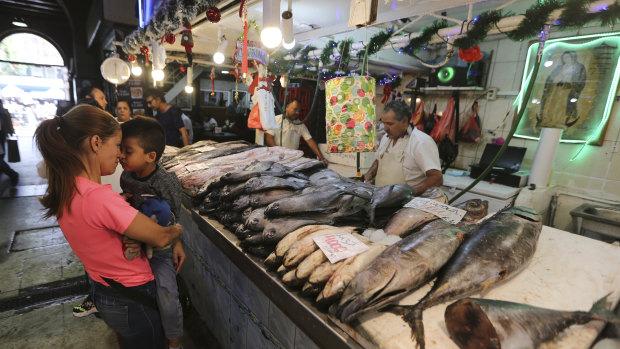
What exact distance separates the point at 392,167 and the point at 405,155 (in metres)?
0.25

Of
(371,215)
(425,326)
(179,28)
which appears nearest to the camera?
(425,326)

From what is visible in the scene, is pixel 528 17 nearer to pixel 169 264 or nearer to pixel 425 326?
pixel 425 326

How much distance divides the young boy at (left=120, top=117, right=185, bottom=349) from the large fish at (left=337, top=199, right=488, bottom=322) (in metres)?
1.30

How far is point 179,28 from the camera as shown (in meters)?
4.26

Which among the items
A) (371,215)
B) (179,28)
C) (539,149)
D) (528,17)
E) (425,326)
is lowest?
(425,326)

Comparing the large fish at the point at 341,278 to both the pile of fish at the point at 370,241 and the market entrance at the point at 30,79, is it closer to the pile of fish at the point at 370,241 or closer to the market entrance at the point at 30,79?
the pile of fish at the point at 370,241

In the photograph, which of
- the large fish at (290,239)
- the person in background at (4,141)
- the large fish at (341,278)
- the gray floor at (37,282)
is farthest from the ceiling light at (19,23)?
the large fish at (341,278)

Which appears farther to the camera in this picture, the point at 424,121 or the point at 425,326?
the point at 424,121

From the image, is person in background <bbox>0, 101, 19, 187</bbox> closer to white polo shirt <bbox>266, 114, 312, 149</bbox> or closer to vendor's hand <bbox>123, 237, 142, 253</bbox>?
white polo shirt <bbox>266, 114, 312, 149</bbox>

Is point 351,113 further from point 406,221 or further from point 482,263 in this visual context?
point 482,263

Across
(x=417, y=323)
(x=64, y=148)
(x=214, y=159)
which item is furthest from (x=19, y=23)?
(x=417, y=323)

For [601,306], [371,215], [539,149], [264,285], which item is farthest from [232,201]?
[539,149]

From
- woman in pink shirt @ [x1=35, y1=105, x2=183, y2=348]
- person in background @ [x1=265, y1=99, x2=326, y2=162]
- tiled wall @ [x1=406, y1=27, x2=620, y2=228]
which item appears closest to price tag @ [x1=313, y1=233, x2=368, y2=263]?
woman in pink shirt @ [x1=35, y1=105, x2=183, y2=348]

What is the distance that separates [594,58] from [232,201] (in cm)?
579
